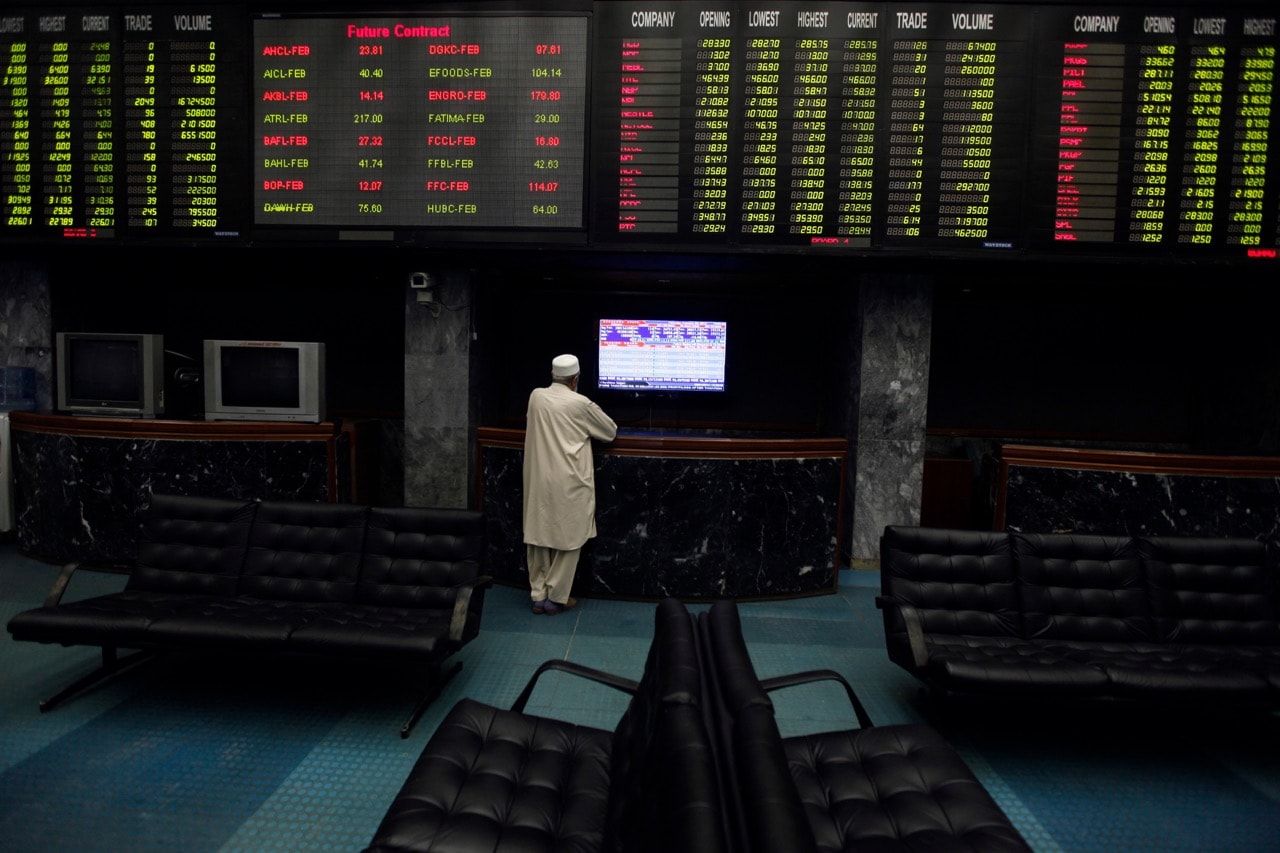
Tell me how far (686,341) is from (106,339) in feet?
14.9

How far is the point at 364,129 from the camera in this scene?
451 cm

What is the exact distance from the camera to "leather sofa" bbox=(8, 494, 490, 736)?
115 inches

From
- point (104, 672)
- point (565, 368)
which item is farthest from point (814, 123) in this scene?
point (104, 672)

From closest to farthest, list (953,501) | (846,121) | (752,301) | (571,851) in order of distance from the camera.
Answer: (571,851)
(846,121)
(953,501)
(752,301)

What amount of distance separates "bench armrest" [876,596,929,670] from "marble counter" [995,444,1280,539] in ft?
7.12

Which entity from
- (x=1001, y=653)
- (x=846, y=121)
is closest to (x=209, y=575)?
(x=1001, y=653)

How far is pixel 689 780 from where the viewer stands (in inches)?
48.3

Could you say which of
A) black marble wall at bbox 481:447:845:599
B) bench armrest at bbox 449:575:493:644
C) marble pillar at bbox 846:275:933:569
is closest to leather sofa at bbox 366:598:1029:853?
bench armrest at bbox 449:575:493:644

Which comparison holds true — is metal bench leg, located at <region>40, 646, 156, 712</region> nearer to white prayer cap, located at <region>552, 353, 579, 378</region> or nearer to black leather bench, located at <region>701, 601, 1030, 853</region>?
white prayer cap, located at <region>552, 353, 579, 378</region>

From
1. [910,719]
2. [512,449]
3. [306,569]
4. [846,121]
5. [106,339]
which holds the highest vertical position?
[846,121]

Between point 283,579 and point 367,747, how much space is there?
1.07m

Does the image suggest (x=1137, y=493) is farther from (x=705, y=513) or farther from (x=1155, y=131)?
(x=705, y=513)

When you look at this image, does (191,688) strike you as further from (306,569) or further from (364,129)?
(364,129)

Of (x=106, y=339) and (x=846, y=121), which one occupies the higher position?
(x=846, y=121)
